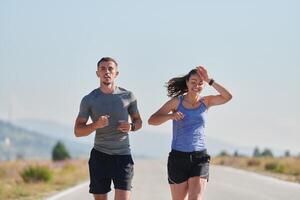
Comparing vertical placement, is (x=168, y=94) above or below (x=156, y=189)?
above

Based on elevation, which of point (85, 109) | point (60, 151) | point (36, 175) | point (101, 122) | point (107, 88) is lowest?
point (60, 151)

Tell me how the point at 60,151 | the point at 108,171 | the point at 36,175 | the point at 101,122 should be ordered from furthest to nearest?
the point at 60,151
the point at 36,175
the point at 108,171
the point at 101,122

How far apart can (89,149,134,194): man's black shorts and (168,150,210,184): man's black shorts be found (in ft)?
2.05

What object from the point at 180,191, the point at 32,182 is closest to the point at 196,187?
the point at 180,191

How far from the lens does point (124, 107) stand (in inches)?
423

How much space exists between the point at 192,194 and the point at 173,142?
0.62 m

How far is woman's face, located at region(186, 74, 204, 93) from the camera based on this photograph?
1145cm

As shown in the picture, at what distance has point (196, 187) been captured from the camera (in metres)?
11.3

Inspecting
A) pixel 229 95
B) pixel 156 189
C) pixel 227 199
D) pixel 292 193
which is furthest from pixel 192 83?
pixel 156 189

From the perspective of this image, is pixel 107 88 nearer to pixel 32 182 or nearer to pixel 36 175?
pixel 32 182

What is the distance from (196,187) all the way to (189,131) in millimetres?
635

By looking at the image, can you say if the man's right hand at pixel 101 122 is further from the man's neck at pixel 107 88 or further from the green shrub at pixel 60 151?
the green shrub at pixel 60 151

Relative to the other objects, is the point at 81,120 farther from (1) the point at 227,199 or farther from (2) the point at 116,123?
(1) the point at 227,199

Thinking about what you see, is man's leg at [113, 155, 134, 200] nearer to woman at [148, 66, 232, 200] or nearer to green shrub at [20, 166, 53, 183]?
woman at [148, 66, 232, 200]
